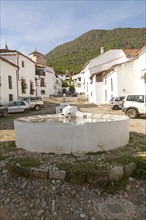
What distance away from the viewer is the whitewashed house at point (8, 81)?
25797 millimetres

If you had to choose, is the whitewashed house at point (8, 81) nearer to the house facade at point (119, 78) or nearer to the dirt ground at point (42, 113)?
the dirt ground at point (42, 113)

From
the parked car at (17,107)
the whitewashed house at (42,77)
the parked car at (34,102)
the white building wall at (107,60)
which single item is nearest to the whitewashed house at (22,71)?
the parked car at (34,102)

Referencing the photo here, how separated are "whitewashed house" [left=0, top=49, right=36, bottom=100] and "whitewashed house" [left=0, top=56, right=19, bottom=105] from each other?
72cm

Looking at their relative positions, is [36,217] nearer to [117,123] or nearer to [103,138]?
[103,138]

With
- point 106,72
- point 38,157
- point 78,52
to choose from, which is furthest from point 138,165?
point 78,52

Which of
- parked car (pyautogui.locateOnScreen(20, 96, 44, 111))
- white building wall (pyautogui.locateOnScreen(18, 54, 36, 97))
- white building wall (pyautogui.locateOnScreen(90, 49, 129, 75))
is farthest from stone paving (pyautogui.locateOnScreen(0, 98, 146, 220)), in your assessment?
white building wall (pyautogui.locateOnScreen(90, 49, 129, 75))

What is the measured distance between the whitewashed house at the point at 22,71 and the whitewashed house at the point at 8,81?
0.72 meters

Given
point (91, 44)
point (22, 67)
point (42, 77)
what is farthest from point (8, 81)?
point (91, 44)

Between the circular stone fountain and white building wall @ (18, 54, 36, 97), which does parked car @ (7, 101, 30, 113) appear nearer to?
white building wall @ (18, 54, 36, 97)

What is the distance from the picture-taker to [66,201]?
15.7ft

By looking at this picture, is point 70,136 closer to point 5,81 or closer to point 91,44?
point 5,81

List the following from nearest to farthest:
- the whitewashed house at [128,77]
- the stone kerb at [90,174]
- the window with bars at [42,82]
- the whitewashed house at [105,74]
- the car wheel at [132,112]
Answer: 1. the stone kerb at [90,174]
2. the car wheel at [132,112]
3. the whitewashed house at [128,77]
4. the whitewashed house at [105,74]
5. the window with bars at [42,82]

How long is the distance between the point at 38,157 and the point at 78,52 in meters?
92.0

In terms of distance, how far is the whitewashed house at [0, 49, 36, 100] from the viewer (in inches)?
1227
